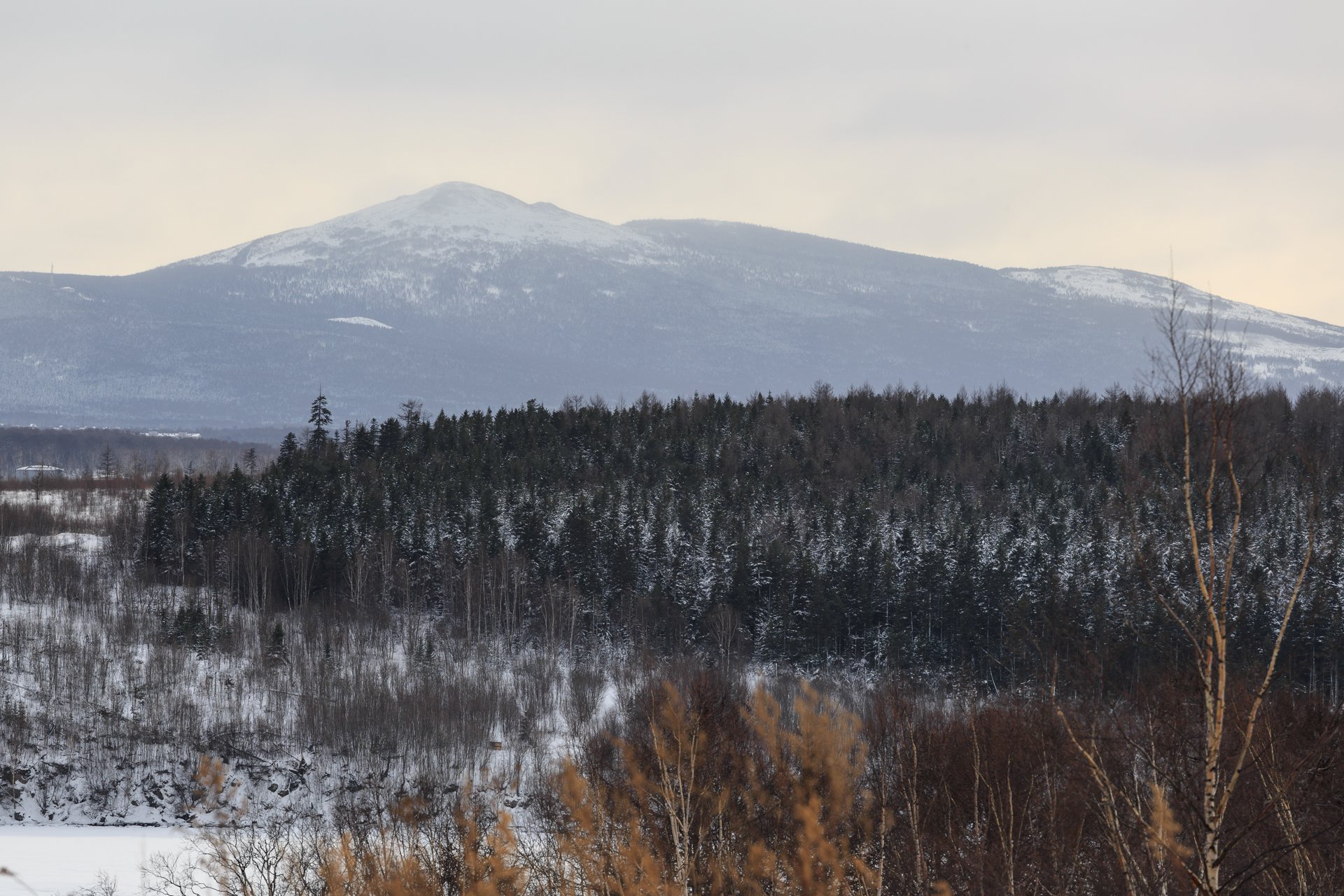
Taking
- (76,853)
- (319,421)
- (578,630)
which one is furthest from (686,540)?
(76,853)

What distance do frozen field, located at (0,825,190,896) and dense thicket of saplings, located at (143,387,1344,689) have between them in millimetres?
34530

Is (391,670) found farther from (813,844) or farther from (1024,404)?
(1024,404)

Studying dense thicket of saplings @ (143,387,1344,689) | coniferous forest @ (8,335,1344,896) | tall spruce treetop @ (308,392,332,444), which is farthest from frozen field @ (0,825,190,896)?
tall spruce treetop @ (308,392,332,444)

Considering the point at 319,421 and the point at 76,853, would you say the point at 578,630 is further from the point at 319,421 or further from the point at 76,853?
the point at 76,853

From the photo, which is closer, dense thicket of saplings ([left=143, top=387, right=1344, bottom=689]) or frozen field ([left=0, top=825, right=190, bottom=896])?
frozen field ([left=0, top=825, right=190, bottom=896])

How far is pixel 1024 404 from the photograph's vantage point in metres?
158

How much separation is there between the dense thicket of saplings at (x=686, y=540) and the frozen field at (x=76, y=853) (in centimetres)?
3453

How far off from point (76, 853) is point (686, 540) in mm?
59283

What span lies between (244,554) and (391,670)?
2436 cm

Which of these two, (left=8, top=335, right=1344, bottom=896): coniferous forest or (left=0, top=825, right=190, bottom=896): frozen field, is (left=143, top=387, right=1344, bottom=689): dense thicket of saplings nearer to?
(left=8, top=335, right=1344, bottom=896): coniferous forest

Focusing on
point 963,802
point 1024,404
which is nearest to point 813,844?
point 963,802

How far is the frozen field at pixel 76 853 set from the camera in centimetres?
5281

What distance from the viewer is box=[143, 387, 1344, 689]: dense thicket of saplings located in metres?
99.2

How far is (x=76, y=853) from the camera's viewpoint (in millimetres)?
60969
